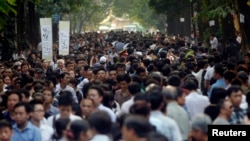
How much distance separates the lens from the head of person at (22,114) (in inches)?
402

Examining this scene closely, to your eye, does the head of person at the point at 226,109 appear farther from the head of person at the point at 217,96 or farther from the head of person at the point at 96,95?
the head of person at the point at 96,95

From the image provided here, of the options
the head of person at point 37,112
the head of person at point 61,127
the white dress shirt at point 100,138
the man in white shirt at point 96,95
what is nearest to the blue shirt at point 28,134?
the head of person at point 37,112

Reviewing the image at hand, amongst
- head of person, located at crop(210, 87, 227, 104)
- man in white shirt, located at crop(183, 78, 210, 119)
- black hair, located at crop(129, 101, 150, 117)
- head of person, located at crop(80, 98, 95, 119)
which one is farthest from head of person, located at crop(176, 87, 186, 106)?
black hair, located at crop(129, 101, 150, 117)

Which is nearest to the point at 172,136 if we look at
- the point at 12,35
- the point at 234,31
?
the point at 12,35

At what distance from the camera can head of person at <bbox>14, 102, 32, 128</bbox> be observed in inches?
402

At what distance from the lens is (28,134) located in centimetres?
1006

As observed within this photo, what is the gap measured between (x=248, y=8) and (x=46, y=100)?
12.9 meters

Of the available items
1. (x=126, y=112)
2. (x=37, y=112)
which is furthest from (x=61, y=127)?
(x=126, y=112)

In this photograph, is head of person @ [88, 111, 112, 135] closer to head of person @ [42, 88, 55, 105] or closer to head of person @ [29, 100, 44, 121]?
head of person @ [29, 100, 44, 121]

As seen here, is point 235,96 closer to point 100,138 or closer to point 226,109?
point 226,109

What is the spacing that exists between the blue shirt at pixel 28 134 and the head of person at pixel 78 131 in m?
1.78

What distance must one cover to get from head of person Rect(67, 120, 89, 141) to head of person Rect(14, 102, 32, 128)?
1.97m

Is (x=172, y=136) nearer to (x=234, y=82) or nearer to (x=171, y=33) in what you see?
(x=234, y=82)

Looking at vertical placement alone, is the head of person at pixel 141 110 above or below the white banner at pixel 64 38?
below
